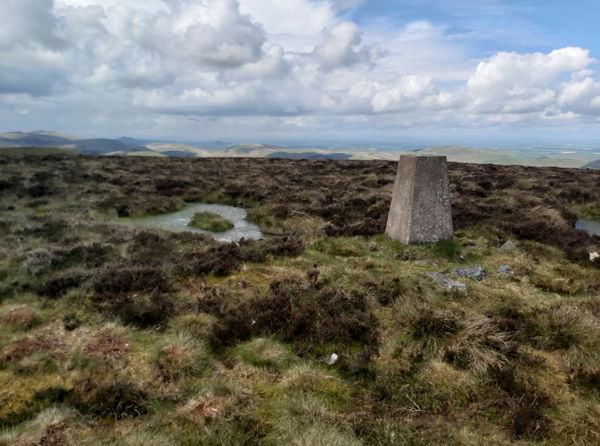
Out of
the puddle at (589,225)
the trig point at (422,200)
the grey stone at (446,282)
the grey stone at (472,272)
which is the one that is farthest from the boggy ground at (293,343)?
the puddle at (589,225)

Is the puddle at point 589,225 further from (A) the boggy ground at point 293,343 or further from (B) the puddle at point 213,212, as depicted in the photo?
(B) the puddle at point 213,212

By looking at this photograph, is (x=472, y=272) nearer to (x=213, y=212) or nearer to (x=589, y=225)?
(x=213, y=212)

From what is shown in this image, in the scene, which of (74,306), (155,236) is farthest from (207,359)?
(155,236)

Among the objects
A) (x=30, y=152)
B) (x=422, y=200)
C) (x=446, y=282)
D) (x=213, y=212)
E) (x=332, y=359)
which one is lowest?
(x=332, y=359)

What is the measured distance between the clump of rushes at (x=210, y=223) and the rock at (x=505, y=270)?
38.7 ft

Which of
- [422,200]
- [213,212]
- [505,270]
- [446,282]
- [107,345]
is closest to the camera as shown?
[107,345]

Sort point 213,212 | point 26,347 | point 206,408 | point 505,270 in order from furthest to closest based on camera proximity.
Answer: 1. point 213,212
2. point 505,270
3. point 26,347
4. point 206,408

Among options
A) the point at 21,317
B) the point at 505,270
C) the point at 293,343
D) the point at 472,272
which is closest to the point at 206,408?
the point at 293,343

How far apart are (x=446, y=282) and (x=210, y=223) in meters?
12.0

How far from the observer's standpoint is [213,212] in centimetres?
2117

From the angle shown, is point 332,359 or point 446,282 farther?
point 446,282

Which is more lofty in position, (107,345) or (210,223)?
(210,223)

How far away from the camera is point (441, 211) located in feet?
40.6

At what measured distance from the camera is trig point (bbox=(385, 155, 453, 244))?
11906mm
